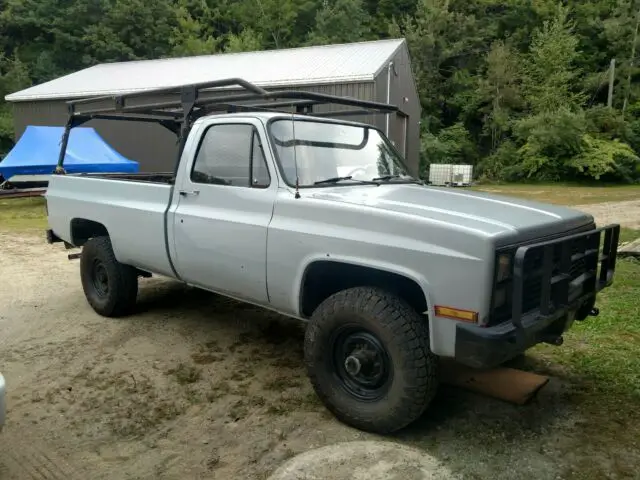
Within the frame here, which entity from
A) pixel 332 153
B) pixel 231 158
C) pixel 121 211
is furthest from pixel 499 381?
pixel 121 211

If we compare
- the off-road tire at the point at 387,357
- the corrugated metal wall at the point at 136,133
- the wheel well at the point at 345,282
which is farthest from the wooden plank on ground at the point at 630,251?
the corrugated metal wall at the point at 136,133

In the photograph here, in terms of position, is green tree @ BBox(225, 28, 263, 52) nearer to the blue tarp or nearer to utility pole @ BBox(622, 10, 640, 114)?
utility pole @ BBox(622, 10, 640, 114)

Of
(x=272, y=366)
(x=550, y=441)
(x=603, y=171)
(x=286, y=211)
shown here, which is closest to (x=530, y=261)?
(x=550, y=441)

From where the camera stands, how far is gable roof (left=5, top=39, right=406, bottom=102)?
58.5ft

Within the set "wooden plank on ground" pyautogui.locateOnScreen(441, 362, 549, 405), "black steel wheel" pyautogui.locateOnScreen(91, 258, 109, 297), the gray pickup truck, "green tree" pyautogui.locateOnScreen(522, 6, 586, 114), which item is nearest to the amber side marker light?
the gray pickup truck

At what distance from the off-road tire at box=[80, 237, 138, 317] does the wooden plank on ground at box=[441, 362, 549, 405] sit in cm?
321

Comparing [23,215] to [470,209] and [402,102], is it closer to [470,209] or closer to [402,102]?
[470,209]

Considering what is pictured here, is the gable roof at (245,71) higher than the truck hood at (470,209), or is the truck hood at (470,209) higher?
the gable roof at (245,71)

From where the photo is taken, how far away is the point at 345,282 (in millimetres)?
3652

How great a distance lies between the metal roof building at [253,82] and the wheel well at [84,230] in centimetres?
1073

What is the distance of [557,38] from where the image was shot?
109ft

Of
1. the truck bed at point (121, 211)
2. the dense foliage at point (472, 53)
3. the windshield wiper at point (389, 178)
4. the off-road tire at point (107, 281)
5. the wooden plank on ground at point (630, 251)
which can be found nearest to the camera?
the windshield wiper at point (389, 178)

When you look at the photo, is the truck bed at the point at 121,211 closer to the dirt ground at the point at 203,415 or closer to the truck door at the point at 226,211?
the truck door at the point at 226,211

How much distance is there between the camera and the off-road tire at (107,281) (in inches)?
205
